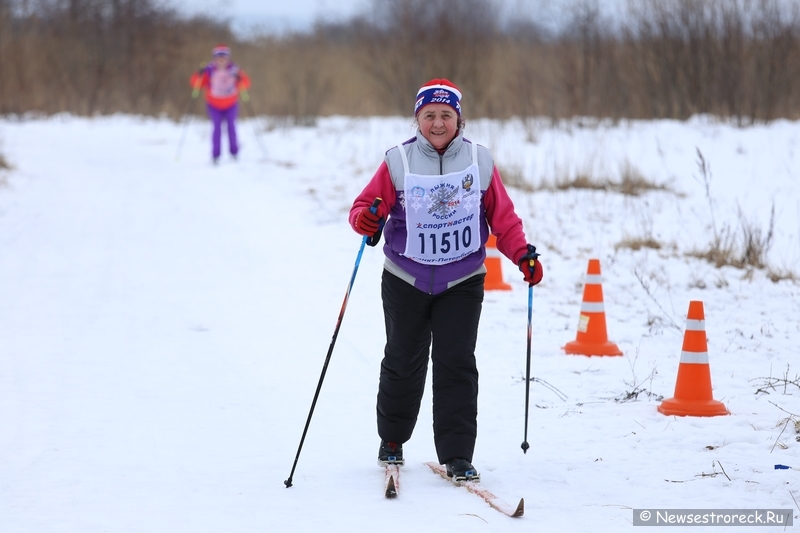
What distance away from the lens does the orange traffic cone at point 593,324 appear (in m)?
6.59

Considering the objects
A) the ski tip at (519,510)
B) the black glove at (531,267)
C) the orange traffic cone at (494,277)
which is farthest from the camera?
the orange traffic cone at (494,277)

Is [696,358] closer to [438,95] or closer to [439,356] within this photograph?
[439,356]

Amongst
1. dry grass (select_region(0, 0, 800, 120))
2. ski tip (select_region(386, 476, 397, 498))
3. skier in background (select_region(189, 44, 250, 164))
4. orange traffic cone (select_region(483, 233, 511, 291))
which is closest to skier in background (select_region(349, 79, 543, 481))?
ski tip (select_region(386, 476, 397, 498))

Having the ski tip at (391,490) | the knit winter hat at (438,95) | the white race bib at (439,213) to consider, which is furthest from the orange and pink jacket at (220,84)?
the ski tip at (391,490)

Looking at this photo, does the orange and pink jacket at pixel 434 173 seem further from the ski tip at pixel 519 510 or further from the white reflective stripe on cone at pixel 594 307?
the white reflective stripe on cone at pixel 594 307

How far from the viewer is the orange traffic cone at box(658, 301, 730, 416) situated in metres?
5.25

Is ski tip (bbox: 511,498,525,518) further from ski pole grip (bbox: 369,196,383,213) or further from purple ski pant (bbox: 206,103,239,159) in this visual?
purple ski pant (bbox: 206,103,239,159)

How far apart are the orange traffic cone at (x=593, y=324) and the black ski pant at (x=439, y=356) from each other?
224 cm

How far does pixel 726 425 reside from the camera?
507 cm

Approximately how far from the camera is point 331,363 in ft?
21.3

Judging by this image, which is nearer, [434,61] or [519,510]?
[519,510]

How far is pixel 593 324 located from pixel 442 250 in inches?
98.3

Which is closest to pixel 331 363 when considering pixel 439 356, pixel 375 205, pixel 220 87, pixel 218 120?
pixel 439 356

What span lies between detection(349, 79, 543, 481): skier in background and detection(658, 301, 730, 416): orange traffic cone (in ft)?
4.41
